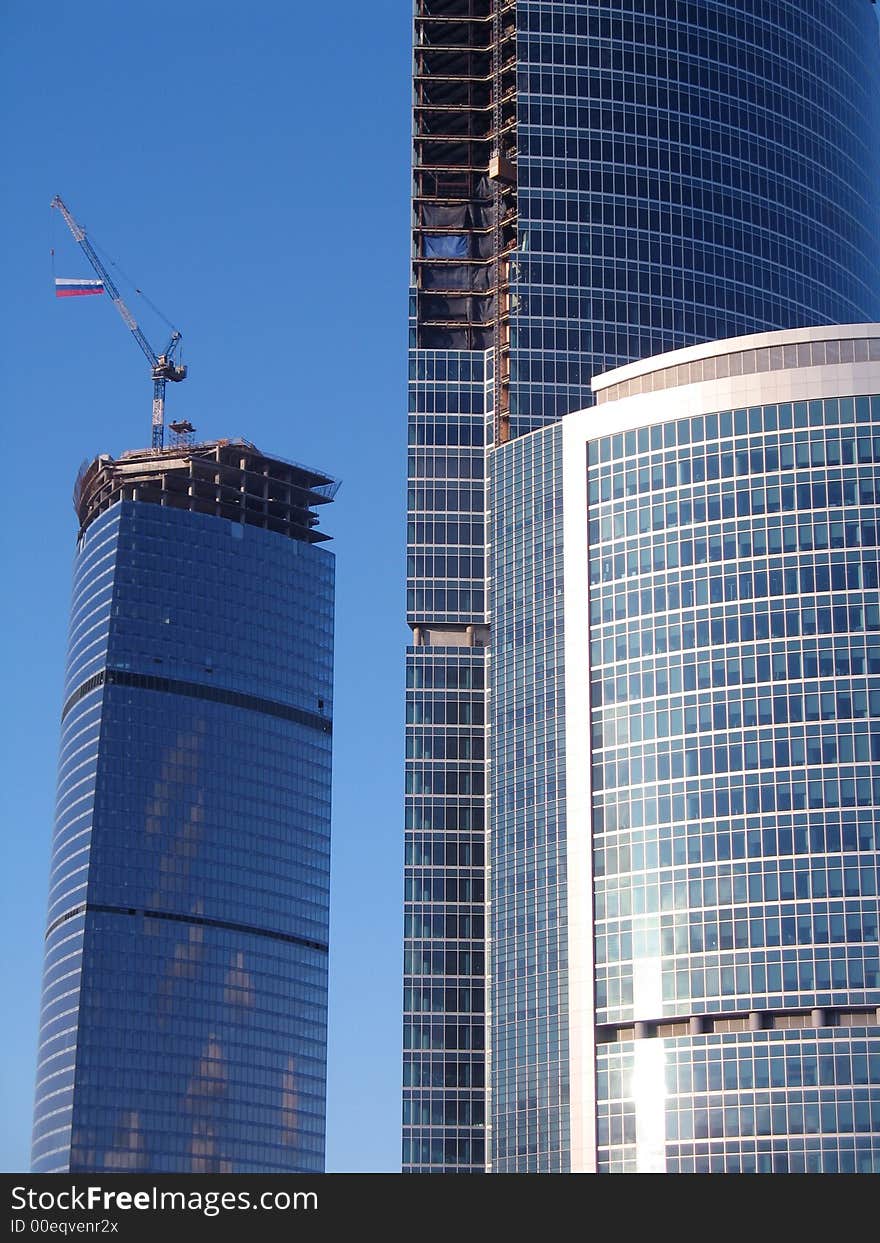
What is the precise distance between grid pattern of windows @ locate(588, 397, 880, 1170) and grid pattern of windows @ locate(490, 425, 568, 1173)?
6.90 meters

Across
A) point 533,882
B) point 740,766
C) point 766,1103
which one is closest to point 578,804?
point 533,882

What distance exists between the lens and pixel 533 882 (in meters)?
189

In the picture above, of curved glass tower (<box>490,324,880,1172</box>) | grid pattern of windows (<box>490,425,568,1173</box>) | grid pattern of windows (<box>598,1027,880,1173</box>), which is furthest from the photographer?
grid pattern of windows (<box>490,425,568,1173</box>)

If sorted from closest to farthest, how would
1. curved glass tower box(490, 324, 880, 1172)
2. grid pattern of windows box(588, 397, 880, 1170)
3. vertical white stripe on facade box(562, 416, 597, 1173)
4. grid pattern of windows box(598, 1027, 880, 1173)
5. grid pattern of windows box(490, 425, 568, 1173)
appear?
grid pattern of windows box(598, 1027, 880, 1173) < grid pattern of windows box(588, 397, 880, 1170) < curved glass tower box(490, 324, 880, 1172) < vertical white stripe on facade box(562, 416, 597, 1173) < grid pattern of windows box(490, 425, 568, 1173)

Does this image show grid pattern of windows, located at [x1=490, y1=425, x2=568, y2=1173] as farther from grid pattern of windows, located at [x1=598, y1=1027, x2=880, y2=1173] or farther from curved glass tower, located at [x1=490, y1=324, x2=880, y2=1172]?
grid pattern of windows, located at [x1=598, y1=1027, x2=880, y2=1173]

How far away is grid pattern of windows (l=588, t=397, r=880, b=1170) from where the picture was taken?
168 m

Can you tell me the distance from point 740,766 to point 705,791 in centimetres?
339

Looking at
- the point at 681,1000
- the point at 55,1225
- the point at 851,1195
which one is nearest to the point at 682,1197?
the point at 851,1195

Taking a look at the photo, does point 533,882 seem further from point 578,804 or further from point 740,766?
point 740,766

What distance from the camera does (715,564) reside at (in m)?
180

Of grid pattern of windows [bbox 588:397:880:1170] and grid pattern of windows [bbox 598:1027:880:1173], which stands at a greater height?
grid pattern of windows [bbox 588:397:880:1170]

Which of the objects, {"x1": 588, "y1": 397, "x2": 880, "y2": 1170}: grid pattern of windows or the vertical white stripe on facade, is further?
the vertical white stripe on facade

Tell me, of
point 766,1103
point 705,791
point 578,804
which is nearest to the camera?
point 766,1103

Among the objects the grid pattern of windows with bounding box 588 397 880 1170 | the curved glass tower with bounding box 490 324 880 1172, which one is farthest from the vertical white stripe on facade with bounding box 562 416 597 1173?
the grid pattern of windows with bounding box 588 397 880 1170
